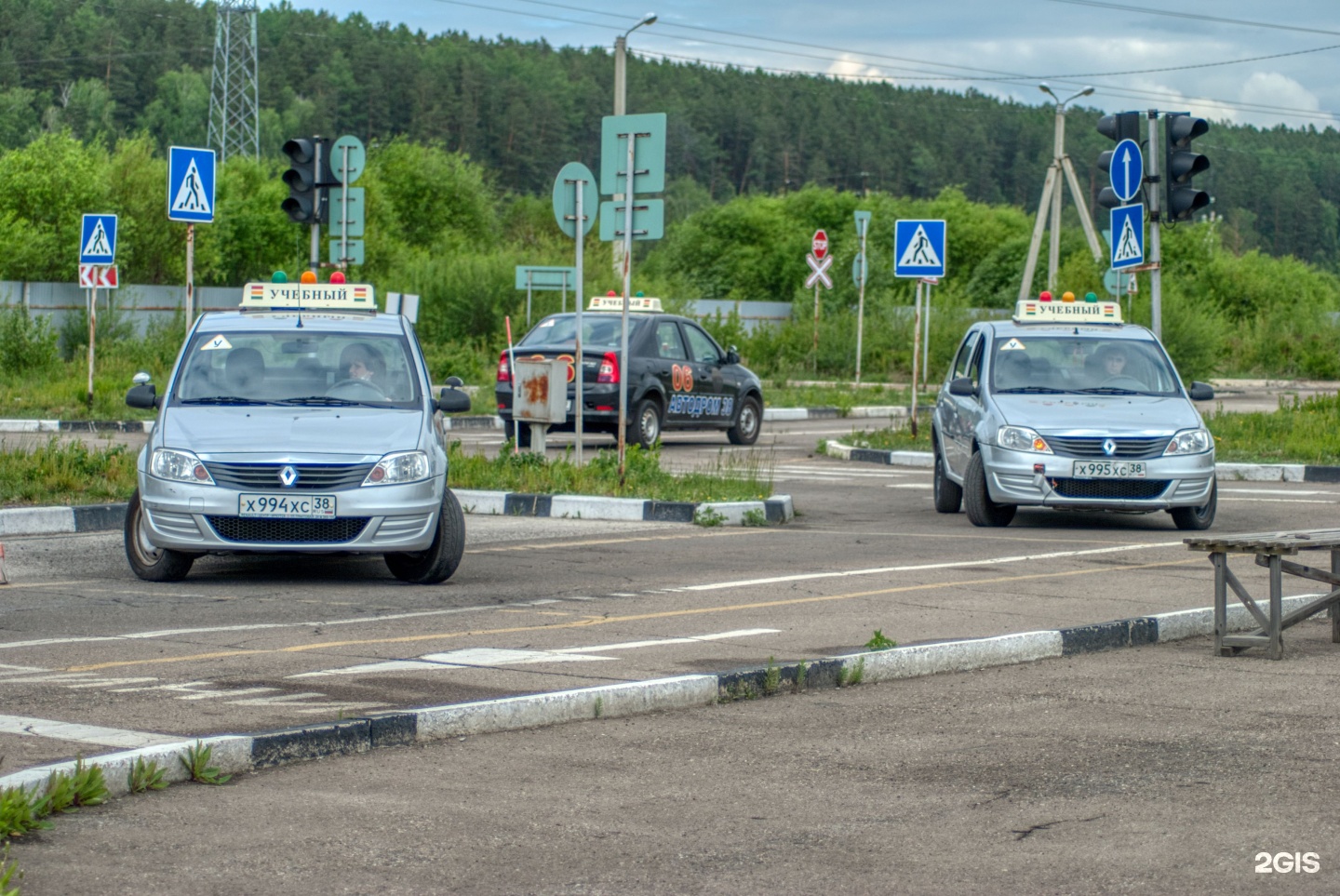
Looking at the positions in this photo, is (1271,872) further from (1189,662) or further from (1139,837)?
Answer: (1189,662)

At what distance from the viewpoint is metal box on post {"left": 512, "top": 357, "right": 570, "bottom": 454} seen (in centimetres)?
1606

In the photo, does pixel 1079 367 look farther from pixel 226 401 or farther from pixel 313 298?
pixel 226 401

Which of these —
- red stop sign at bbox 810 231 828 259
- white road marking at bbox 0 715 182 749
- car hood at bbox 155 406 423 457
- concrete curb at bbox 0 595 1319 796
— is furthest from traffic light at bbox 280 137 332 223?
red stop sign at bbox 810 231 828 259

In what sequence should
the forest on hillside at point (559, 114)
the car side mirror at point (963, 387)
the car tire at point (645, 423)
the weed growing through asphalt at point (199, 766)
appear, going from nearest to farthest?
the weed growing through asphalt at point (199, 766) < the car side mirror at point (963, 387) < the car tire at point (645, 423) < the forest on hillside at point (559, 114)

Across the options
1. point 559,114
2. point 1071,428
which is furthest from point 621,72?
point 559,114

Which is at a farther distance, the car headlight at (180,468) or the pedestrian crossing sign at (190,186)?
the pedestrian crossing sign at (190,186)

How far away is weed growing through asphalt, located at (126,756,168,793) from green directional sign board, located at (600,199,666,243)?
10.9 m

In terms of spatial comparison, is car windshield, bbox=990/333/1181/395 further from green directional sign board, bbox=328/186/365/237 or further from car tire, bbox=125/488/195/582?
green directional sign board, bbox=328/186/365/237

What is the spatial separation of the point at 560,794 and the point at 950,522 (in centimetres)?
1028

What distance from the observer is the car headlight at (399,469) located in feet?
34.4

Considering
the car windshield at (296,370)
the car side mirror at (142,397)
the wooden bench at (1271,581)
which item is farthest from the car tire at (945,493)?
the car side mirror at (142,397)

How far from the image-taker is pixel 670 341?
2444 cm

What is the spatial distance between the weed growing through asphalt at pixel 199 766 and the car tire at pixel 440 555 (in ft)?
16.9

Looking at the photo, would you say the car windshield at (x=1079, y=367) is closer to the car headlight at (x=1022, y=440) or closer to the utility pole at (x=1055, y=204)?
the car headlight at (x=1022, y=440)
